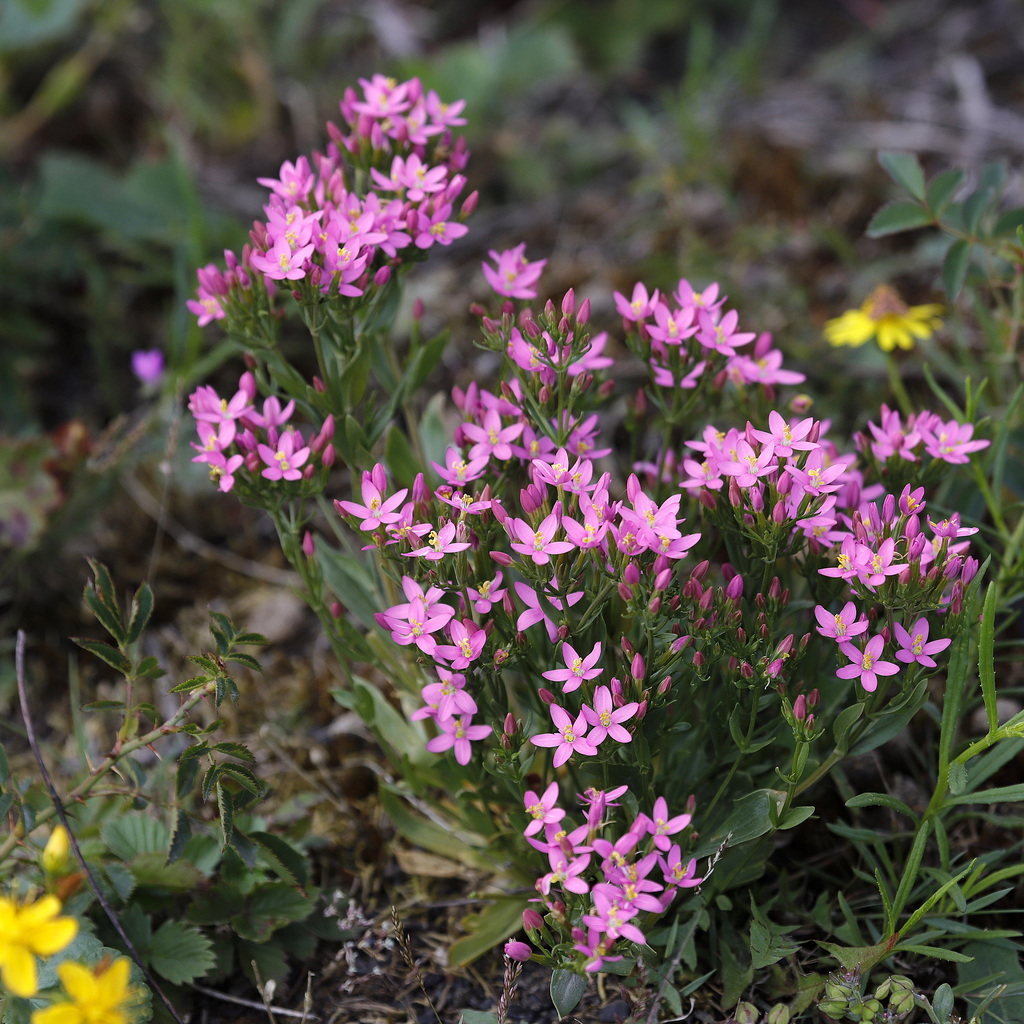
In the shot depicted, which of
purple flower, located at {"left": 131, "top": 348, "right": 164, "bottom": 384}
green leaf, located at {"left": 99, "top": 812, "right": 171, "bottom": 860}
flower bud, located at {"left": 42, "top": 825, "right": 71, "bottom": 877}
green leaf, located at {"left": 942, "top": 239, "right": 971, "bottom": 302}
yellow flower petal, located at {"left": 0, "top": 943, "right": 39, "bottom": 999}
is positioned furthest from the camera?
purple flower, located at {"left": 131, "top": 348, "right": 164, "bottom": 384}

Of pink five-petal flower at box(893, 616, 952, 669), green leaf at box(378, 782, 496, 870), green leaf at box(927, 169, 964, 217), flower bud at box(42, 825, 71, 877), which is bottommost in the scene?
green leaf at box(378, 782, 496, 870)

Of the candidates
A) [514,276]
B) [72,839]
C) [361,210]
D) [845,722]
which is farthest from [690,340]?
[72,839]

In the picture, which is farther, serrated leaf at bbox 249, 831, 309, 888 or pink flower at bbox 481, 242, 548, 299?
pink flower at bbox 481, 242, 548, 299

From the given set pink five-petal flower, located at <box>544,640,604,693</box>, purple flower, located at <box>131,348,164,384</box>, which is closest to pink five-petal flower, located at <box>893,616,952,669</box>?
pink five-petal flower, located at <box>544,640,604,693</box>

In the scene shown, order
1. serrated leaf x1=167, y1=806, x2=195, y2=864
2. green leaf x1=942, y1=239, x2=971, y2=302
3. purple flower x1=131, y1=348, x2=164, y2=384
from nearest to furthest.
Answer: serrated leaf x1=167, y1=806, x2=195, y2=864 → green leaf x1=942, y1=239, x2=971, y2=302 → purple flower x1=131, y1=348, x2=164, y2=384

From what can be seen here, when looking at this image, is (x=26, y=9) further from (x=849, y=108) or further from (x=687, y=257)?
(x=849, y=108)

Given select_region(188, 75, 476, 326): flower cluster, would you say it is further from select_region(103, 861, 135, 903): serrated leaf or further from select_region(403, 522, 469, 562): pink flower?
select_region(103, 861, 135, 903): serrated leaf

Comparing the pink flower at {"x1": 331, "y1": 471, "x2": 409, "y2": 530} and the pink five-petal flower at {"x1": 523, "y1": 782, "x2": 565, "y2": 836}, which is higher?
the pink flower at {"x1": 331, "y1": 471, "x2": 409, "y2": 530}

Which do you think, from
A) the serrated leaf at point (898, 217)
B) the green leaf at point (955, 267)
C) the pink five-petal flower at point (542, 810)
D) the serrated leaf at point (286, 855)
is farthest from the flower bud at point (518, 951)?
the serrated leaf at point (898, 217)

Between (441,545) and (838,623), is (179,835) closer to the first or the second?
(441,545)
